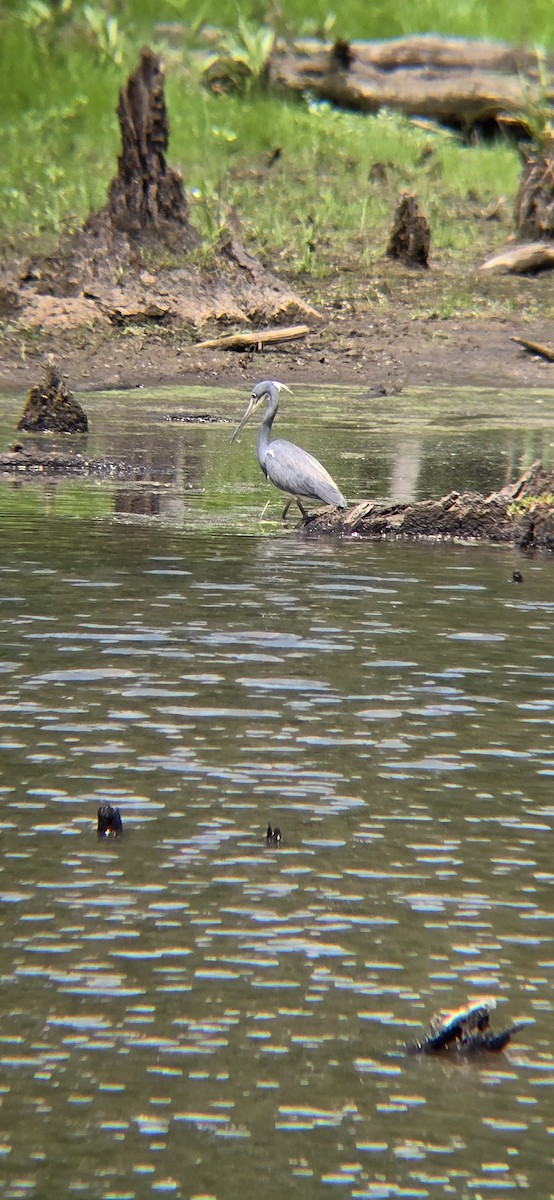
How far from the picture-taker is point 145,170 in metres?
23.8

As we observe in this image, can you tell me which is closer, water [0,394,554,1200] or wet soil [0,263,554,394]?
water [0,394,554,1200]

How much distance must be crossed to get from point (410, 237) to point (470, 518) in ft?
41.3

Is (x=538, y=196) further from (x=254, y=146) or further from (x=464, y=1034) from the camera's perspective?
(x=464, y=1034)

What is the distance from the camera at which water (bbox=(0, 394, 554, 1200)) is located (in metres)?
4.63

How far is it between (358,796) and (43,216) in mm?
19650

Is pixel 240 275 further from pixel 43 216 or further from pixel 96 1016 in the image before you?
pixel 96 1016

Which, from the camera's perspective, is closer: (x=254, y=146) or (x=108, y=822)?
(x=108, y=822)

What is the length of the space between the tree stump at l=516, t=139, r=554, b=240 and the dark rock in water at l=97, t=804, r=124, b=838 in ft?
62.9

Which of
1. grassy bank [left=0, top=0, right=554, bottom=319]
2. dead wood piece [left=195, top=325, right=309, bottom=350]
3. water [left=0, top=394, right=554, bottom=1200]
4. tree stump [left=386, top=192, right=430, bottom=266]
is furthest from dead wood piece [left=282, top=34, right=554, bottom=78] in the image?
water [left=0, top=394, right=554, bottom=1200]

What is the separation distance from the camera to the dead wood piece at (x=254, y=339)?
22250 mm

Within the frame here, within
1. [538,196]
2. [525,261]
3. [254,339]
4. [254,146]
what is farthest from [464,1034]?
[254,146]

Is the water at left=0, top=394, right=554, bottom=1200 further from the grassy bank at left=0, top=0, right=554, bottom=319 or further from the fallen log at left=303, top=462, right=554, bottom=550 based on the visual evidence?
the grassy bank at left=0, top=0, right=554, bottom=319

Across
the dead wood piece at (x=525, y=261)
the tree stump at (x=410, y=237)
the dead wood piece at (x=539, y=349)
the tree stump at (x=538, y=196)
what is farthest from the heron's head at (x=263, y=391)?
the dead wood piece at (x=525, y=261)

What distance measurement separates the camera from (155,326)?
22.9m
